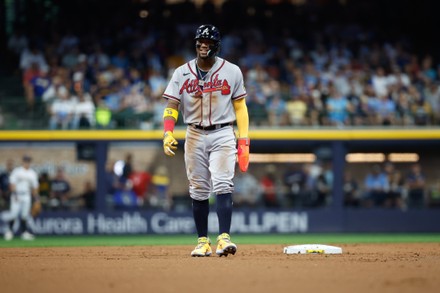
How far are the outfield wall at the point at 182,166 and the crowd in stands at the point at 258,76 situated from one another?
1.02ft

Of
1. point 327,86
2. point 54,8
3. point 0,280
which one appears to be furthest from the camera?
point 54,8

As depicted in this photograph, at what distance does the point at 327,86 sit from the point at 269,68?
158cm

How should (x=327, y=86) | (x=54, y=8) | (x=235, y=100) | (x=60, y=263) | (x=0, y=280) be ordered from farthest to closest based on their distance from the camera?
1. (x=54, y=8)
2. (x=327, y=86)
3. (x=235, y=100)
4. (x=60, y=263)
5. (x=0, y=280)

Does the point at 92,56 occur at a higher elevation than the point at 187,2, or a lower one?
lower

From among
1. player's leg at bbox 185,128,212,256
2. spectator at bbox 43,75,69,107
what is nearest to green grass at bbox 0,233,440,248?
spectator at bbox 43,75,69,107

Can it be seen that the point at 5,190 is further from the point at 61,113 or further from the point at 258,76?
the point at 258,76

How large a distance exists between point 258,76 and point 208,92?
38.4 feet

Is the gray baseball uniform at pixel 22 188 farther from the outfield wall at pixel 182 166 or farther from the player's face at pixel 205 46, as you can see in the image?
the player's face at pixel 205 46

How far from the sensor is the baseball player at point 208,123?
8.93 metres

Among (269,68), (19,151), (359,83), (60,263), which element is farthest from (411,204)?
(60,263)

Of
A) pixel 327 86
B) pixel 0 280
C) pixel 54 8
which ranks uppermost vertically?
pixel 54 8

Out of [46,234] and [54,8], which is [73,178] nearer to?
[46,234]

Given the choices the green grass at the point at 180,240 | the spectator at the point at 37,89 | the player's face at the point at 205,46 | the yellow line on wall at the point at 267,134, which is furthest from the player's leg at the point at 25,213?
the player's face at the point at 205,46

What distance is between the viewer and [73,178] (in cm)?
1984
